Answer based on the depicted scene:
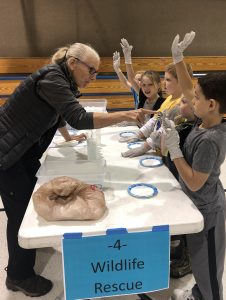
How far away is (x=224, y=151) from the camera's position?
3.83ft

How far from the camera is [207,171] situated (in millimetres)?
1122

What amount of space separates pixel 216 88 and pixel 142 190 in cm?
50

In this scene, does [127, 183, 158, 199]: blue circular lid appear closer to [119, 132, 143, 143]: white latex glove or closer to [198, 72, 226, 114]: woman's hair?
[198, 72, 226, 114]: woman's hair

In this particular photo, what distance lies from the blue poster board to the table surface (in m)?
0.03

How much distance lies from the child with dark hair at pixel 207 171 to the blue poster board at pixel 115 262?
0.25 metres

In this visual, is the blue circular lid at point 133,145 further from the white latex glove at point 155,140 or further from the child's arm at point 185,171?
the child's arm at point 185,171

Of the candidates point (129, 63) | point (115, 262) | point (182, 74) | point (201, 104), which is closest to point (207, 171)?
point (201, 104)

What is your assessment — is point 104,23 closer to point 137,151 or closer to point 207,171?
point 137,151

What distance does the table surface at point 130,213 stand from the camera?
976 millimetres

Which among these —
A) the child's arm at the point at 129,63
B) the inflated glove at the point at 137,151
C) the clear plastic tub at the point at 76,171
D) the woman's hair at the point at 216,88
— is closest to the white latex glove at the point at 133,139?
the inflated glove at the point at 137,151

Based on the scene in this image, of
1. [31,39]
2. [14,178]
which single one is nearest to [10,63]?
[31,39]

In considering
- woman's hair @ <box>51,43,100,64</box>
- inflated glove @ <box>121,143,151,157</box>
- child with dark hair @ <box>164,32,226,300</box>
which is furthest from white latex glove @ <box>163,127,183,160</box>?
woman's hair @ <box>51,43,100,64</box>

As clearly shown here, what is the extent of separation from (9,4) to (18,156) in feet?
11.1

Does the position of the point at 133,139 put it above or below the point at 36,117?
below
